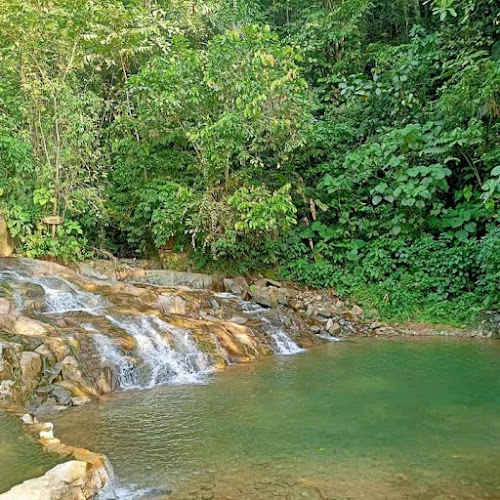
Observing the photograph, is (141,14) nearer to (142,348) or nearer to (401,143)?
(401,143)

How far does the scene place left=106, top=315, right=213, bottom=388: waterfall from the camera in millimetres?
6770

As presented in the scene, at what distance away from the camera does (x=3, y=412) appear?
4809 millimetres

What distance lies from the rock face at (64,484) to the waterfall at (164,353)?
123 inches

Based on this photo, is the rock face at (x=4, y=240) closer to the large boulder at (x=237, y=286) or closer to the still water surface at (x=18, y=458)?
the large boulder at (x=237, y=286)

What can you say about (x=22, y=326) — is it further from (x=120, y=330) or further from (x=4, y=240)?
(x=4, y=240)

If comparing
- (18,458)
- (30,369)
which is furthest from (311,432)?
(30,369)

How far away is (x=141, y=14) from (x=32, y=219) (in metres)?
4.58

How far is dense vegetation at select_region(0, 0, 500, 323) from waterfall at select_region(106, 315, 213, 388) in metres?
3.11

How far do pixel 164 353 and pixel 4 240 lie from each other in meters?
4.57

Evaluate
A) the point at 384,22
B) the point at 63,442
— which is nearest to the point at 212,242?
the point at 63,442

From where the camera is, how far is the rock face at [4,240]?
9.72 meters

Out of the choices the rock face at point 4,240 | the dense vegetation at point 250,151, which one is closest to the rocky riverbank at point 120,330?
the rock face at point 4,240

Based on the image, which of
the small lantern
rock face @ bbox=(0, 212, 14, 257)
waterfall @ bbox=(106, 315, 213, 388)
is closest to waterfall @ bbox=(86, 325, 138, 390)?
waterfall @ bbox=(106, 315, 213, 388)

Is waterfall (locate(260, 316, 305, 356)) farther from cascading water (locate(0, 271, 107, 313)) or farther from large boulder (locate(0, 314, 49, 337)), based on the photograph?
large boulder (locate(0, 314, 49, 337))
